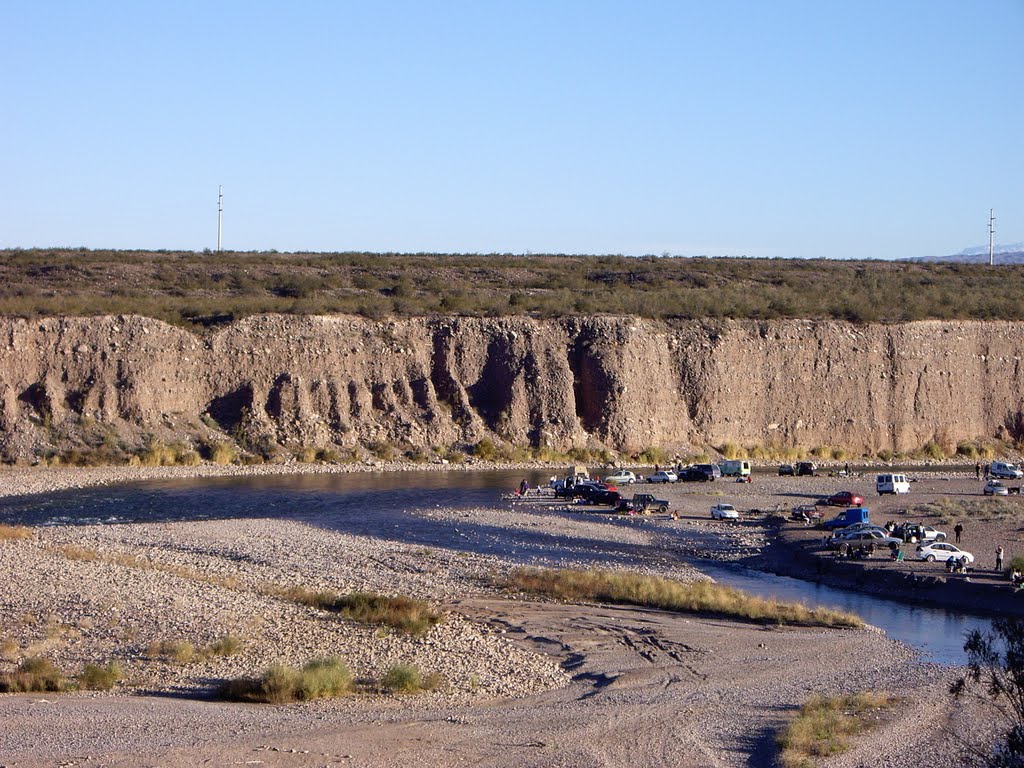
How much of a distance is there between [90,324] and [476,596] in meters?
40.3

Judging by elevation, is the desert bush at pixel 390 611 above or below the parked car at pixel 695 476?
below

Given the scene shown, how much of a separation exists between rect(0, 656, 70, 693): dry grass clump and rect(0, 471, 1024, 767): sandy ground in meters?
0.46

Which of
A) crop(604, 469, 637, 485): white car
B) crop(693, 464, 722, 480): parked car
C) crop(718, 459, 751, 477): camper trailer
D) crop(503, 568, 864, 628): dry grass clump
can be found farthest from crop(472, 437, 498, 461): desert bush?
crop(503, 568, 864, 628): dry grass clump

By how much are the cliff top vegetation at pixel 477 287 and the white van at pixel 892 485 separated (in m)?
25.2

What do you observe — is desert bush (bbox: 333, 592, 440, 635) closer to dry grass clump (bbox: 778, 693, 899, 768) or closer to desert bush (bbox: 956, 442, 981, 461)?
dry grass clump (bbox: 778, 693, 899, 768)

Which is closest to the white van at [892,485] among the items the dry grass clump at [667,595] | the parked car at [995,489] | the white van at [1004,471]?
the parked car at [995,489]

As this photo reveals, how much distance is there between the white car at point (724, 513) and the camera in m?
43.6

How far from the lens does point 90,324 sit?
61469 millimetres

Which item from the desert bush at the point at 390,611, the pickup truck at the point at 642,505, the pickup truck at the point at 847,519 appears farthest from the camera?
the pickup truck at the point at 642,505

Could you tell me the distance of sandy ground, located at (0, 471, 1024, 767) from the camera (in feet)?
51.3

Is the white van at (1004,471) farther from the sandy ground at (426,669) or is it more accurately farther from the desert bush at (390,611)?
the desert bush at (390,611)

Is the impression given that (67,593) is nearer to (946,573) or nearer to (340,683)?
(340,683)

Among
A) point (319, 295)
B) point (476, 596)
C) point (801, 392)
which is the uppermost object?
point (319, 295)

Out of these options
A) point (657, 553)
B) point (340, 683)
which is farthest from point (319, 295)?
point (340, 683)
